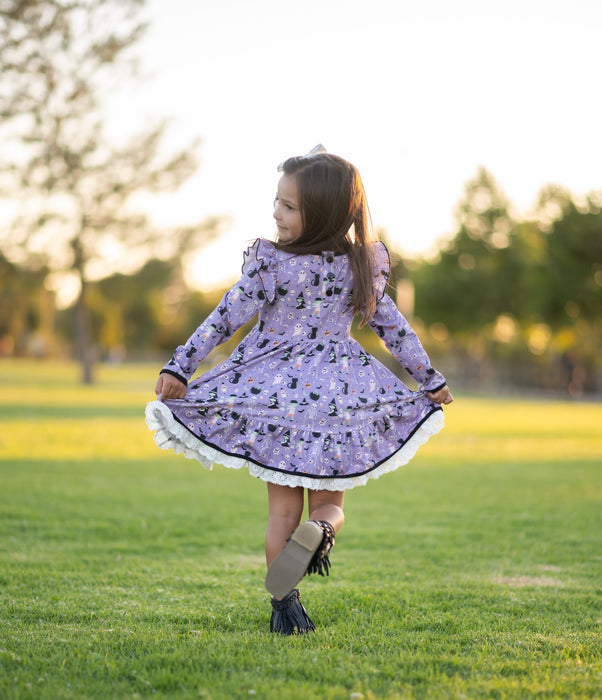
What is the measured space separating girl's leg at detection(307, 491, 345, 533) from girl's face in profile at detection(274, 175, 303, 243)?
3.58 feet

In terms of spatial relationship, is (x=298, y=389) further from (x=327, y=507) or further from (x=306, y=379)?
(x=327, y=507)

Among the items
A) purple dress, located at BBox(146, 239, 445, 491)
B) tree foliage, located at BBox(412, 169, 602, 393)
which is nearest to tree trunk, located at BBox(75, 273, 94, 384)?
tree foliage, located at BBox(412, 169, 602, 393)

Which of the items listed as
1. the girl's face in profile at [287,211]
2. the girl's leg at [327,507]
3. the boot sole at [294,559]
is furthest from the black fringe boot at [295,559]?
the girl's face in profile at [287,211]

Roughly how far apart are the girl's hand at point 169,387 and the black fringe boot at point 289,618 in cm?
90

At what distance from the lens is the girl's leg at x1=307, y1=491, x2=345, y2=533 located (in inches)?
131

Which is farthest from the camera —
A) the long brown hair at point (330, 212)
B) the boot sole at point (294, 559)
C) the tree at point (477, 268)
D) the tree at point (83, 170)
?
the tree at point (477, 268)

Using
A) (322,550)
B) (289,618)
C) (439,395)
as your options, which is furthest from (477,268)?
(322,550)

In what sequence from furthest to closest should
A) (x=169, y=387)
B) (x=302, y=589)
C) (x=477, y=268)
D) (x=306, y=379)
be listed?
(x=477, y=268) → (x=302, y=589) → (x=306, y=379) → (x=169, y=387)

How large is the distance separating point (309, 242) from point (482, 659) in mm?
1779

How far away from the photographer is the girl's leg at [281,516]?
11.1ft

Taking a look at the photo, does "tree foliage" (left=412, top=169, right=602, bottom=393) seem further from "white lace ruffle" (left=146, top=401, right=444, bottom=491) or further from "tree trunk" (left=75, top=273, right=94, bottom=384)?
"white lace ruffle" (left=146, top=401, right=444, bottom=491)

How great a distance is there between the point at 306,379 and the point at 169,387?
1.81 feet

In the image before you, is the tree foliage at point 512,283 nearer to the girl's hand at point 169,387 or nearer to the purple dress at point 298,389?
the purple dress at point 298,389

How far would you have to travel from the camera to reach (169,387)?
131 inches
